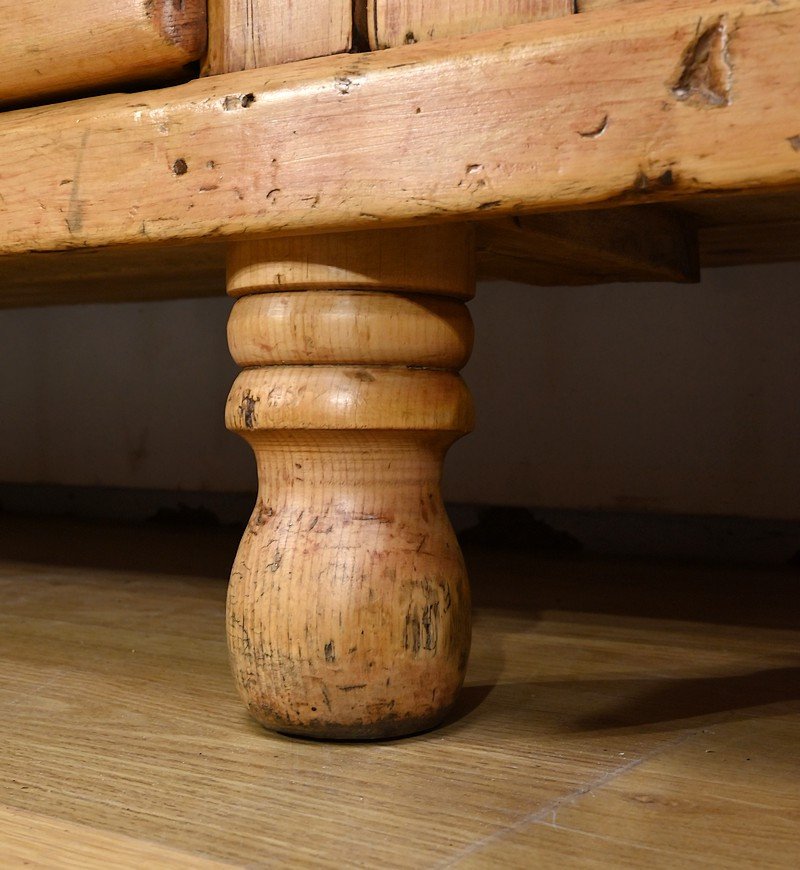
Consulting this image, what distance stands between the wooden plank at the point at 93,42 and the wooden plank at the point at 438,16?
121 mm

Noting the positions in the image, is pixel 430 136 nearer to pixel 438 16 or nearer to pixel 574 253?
pixel 438 16

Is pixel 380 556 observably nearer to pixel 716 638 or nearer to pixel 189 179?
pixel 189 179

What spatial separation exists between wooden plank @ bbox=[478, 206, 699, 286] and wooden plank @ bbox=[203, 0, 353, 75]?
152mm

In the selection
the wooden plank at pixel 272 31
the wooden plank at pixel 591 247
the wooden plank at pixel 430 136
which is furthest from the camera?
the wooden plank at pixel 591 247

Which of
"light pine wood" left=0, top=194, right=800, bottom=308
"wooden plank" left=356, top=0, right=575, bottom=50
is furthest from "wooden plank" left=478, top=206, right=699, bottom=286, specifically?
"wooden plank" left=356, top=0, right=575, bottom=50

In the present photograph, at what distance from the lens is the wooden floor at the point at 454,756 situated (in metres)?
0.53

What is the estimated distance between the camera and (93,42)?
0.69m

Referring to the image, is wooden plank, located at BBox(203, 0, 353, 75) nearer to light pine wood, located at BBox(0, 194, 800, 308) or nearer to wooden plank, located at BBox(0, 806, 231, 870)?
light pine wood, located at BBox(0, 194, 800, 308)

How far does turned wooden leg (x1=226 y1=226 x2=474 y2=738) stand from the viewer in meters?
0.66

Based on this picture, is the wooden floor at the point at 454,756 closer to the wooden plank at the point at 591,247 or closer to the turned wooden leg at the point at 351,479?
the turned wooden leg at the point at 351,479

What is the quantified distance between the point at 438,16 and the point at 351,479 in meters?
0.27

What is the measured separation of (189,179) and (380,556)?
9.9 inches

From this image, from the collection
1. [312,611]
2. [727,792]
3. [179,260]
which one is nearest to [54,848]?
[312,611]

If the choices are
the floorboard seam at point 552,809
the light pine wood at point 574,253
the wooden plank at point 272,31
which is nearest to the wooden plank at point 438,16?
the wooden plank at point 272,31
